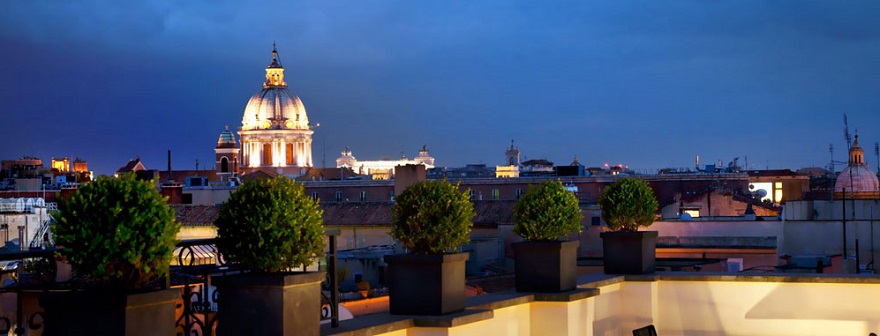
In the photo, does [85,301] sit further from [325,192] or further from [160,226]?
[325,192]

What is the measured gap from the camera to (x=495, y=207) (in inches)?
1812

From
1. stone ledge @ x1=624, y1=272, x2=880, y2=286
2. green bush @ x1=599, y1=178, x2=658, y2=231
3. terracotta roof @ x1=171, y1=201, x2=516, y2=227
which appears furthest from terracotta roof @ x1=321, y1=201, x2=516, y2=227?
stone ledge @ x1=624, y1=272, x2=880, y2=286

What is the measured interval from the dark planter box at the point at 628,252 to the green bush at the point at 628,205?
12 cm

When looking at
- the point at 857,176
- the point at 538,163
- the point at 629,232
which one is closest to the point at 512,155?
the point at 538,163

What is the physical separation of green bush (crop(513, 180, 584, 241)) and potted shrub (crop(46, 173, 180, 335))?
4312 mm

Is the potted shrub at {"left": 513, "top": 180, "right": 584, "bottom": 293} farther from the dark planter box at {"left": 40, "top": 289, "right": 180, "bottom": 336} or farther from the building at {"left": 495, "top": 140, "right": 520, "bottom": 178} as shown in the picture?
the building at {"left": 495, "top": 140, "right": 520, "bottom": 178}

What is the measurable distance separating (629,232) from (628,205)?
231 millimetres

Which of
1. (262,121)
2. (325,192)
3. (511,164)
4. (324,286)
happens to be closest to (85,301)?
(324,286)

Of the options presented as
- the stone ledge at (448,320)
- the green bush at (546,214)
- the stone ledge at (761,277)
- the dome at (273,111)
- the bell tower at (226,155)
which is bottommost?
the stone ledge at (448,320)

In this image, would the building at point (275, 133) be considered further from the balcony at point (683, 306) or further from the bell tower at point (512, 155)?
the balcony at point (683, 306)

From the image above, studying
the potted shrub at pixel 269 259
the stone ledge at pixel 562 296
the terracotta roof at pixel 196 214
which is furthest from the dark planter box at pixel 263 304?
the terracotta roof at pixel 196 214

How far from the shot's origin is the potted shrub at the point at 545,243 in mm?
8812

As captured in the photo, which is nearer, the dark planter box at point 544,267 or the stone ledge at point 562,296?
the stone ledge at point 562,296

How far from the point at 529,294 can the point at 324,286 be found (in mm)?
1789
